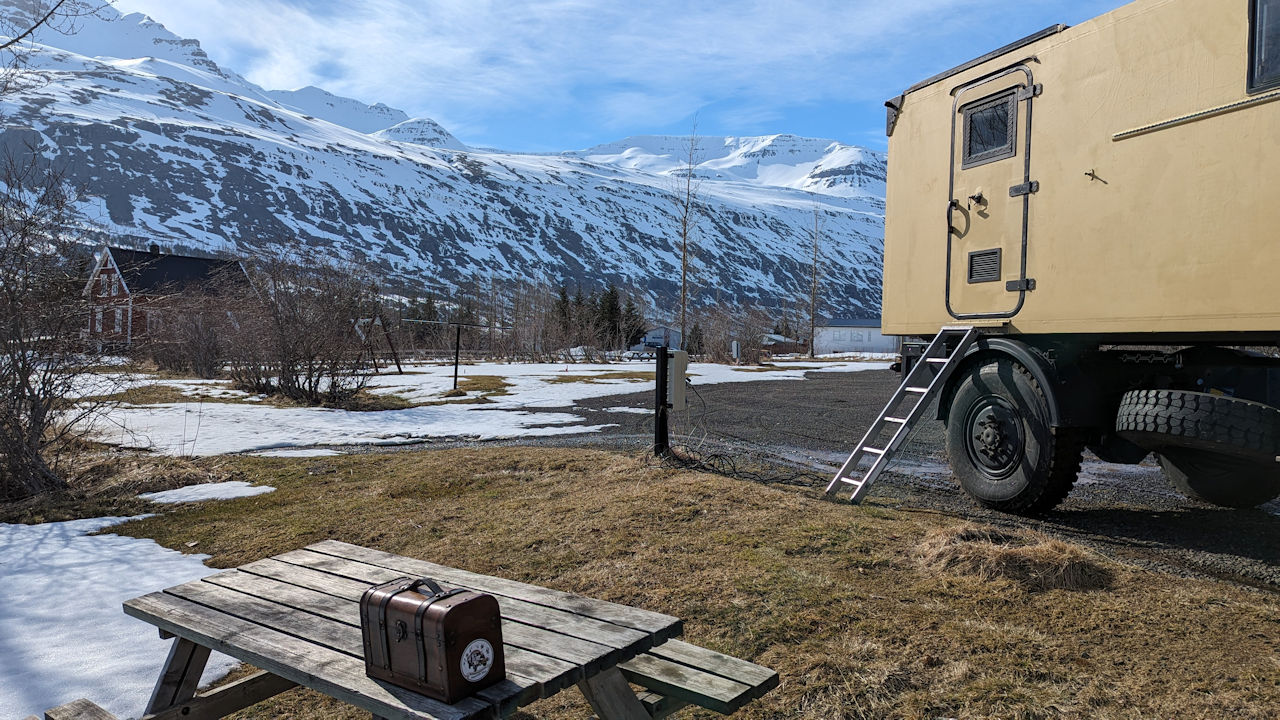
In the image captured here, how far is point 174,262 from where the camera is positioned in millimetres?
45750

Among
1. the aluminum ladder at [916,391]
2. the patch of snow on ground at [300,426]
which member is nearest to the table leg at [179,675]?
the aluminum ladder at [916,391]

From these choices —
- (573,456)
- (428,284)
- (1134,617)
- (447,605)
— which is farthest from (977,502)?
(428,284)

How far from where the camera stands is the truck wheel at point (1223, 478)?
507cm

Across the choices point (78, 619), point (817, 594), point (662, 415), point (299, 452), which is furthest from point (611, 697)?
point (299, 452)

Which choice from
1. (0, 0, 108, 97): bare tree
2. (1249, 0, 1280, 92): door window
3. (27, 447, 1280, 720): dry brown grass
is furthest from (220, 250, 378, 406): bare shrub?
(1249, 0, 1280, 92): door window

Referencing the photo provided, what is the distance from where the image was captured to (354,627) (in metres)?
2.29

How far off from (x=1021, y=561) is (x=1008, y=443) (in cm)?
159

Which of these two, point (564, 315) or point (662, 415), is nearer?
point (662, 415)

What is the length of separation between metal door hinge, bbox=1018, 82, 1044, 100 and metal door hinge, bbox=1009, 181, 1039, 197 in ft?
2.06

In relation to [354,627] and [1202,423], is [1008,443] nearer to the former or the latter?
[1202,423]

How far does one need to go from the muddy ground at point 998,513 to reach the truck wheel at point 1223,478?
98mm

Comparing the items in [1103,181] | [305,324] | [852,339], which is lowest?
[305,324]

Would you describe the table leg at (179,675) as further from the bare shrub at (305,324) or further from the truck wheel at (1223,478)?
the bare shrub at (305,324)

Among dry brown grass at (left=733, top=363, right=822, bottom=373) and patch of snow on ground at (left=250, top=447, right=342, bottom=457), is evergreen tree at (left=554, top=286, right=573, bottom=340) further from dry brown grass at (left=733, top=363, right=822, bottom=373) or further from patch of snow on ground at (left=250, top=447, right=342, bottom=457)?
patch of snow on ground at (left=250, top=447, right=342, bottom=457)
